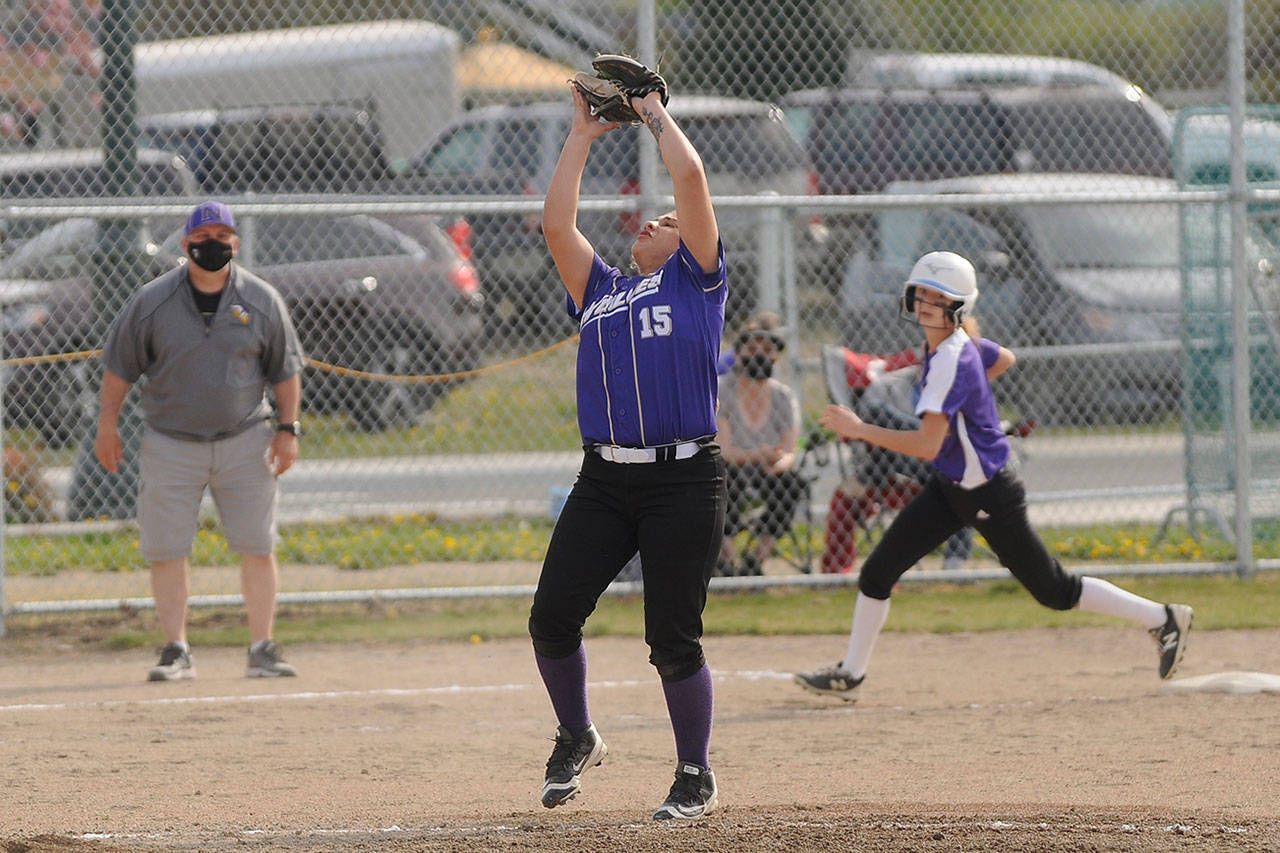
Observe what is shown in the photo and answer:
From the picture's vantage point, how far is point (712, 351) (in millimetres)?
4941

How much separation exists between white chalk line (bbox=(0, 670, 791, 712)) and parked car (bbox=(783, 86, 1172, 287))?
326 inches

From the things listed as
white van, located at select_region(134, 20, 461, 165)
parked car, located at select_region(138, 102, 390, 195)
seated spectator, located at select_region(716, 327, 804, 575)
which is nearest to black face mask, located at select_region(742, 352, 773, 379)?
seated spectator, located at select_region(716, 327, 804, 575)

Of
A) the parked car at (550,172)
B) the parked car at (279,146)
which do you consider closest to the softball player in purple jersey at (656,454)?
the parked car at (550,172)

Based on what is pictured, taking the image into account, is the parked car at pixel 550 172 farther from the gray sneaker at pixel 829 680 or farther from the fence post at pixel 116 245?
the gray sneaker at pixel 829 680

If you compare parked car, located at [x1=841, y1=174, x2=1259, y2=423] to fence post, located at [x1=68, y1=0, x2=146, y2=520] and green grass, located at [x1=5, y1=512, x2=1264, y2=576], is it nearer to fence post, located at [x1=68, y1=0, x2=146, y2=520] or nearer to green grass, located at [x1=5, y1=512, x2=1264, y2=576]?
green grass, located at [x1=5, y1=512, x2=1264, y2=576]

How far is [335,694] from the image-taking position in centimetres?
722

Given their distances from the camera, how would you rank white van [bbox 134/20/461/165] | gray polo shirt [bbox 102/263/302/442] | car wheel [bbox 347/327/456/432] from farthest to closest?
white van [bbox 134/20/461/165]
car wheel [bbox 347/327/456/432]
gray polo shirt [bbox 102/263/302/442]

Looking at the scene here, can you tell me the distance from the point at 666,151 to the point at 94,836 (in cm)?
251

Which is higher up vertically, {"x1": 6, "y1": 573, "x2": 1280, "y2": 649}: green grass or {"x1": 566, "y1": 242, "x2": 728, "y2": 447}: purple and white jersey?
{"x1": 566, "y1": 242, "x2": 728, "y2": 447}: purple and white jersey

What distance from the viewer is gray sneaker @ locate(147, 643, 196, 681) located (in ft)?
24.5

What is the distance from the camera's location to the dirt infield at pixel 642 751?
4750 millimetres

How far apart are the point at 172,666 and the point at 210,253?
1821mm

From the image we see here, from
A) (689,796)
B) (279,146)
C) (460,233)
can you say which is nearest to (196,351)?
(689,796)

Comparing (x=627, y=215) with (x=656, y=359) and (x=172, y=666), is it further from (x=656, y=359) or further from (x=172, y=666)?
(x=656, y=359)
